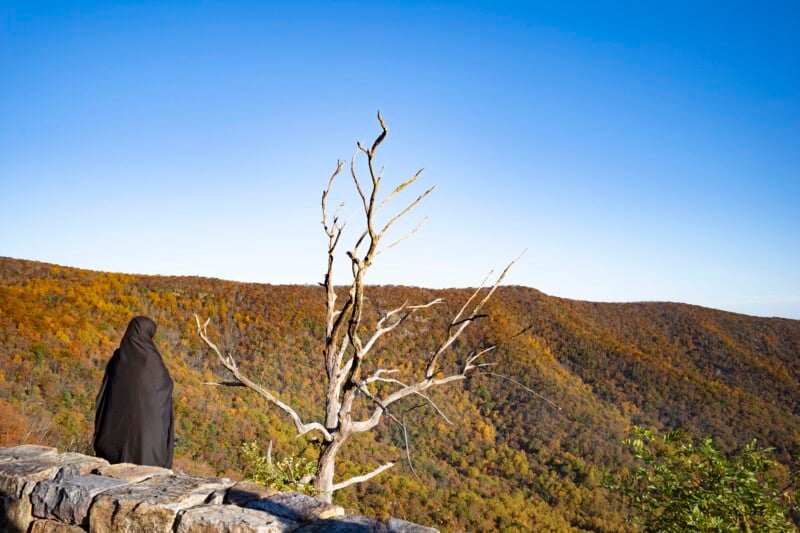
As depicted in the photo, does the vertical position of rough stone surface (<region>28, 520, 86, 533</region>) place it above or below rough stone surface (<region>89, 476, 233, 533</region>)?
below

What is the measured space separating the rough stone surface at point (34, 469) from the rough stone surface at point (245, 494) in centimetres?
124

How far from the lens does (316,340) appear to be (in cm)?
2341

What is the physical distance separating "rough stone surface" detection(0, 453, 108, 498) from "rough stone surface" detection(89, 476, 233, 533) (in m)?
0.67

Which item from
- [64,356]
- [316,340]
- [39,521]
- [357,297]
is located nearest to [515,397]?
[316,340]

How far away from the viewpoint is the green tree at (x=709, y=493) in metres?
4.45

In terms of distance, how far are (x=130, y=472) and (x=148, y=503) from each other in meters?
0.82

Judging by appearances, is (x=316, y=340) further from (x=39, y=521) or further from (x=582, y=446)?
(x=39, y=521)

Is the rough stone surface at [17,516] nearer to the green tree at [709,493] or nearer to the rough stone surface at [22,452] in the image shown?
the rough stone surface at [22,452]

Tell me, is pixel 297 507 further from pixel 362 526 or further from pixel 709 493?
pixel 709 493

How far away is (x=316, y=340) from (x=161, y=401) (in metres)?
18.7

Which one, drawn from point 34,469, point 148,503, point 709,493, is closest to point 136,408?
point 34,469

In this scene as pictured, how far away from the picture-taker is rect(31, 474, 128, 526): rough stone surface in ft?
9.96

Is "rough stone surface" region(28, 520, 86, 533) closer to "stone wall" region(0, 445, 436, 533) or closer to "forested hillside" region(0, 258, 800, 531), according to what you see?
"stone wall" region(0, 445, 436, 533)

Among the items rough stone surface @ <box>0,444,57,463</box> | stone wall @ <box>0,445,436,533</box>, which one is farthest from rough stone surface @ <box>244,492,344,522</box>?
rough stone surface @ <box>0,444,57,463</box>
